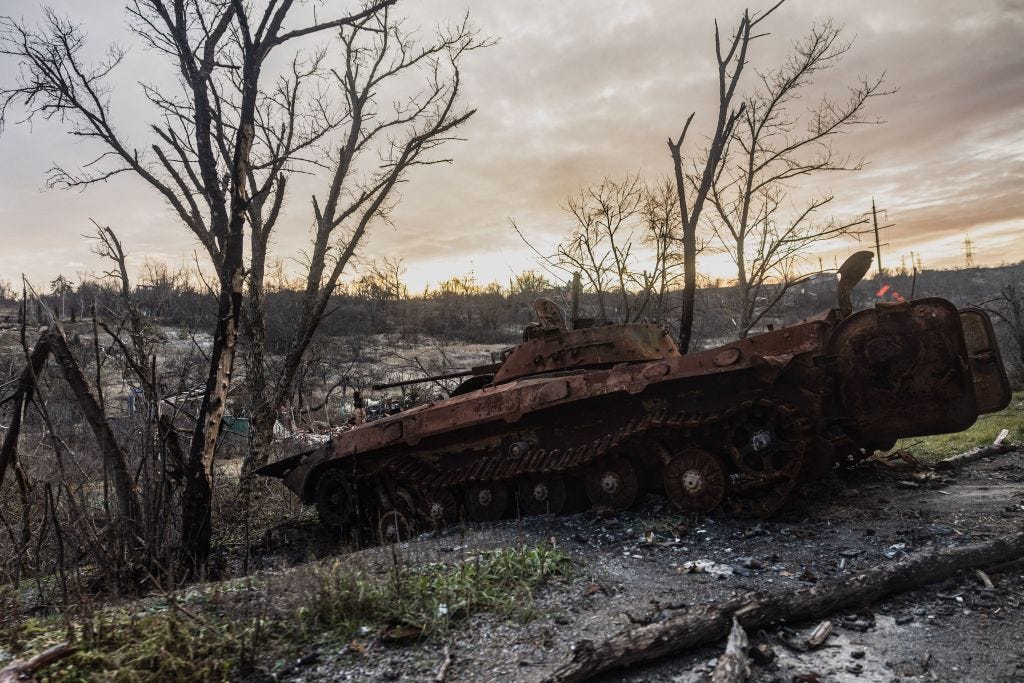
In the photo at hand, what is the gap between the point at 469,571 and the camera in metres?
5.37

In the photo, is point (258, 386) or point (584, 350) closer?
point (584, 350)

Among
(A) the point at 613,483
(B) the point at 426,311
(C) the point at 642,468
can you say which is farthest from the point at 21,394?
(B) the point at 426,311

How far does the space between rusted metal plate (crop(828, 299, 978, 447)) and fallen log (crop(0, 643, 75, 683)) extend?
6613mm

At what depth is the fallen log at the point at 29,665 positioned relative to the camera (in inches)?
139

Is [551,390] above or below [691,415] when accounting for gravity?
above

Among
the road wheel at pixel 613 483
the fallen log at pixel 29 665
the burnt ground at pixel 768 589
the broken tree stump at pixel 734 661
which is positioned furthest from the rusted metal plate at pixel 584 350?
the fallen log at pixel 29 665

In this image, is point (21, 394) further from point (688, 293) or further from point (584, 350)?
point (688, 293)

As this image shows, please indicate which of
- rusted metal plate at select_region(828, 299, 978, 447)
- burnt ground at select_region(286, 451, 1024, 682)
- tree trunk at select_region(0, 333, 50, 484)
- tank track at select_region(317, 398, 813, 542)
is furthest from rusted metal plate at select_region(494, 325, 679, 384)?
tree trunk at select_region(0, 333, 50, 484)

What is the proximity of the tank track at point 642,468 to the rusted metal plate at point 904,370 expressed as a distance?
82cm

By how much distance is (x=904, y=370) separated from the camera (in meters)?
6.52

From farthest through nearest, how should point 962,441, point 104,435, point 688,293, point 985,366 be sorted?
point 688,293
point 962,441
point 985,366
point 104,435

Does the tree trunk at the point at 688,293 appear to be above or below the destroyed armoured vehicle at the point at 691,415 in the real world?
above

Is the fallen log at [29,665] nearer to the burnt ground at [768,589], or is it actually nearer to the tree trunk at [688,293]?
the burnt ground at [768,589]

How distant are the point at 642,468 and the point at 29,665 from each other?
5.54 m
